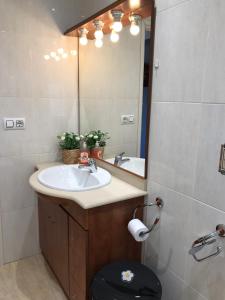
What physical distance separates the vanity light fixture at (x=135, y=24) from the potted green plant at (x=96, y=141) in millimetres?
760

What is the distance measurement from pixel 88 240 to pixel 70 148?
917 millimetres


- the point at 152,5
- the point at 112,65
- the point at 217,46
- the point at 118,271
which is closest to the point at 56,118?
the point at 112,65

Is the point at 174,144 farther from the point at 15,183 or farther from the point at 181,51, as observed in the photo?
the point at 15,183

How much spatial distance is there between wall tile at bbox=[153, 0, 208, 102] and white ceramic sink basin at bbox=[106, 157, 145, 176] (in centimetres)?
43

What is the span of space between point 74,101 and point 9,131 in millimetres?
595

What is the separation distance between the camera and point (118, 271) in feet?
4.42

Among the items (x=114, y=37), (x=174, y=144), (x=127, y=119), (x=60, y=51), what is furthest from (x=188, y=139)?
(x=60, y=51)

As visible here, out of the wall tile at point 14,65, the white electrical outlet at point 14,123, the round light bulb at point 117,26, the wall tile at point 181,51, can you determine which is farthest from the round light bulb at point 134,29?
the white electrical outlet at point 14,123

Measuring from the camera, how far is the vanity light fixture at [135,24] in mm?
1495

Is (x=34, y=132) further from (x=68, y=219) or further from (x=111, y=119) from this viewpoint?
(x=68, y=219)

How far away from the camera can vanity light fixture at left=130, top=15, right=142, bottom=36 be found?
4.90ft

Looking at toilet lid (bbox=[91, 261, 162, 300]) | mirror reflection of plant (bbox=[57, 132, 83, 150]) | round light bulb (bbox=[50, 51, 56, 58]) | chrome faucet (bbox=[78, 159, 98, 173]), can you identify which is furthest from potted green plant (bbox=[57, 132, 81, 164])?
toilet lid (bbox=[91, 261, 162, 300])

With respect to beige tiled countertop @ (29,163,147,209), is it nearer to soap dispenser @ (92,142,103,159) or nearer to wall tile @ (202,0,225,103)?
soap dispenser @ (92,142,103,159)

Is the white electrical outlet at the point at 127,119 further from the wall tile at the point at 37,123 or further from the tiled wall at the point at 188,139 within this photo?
the wall tile at the point at 37,123
